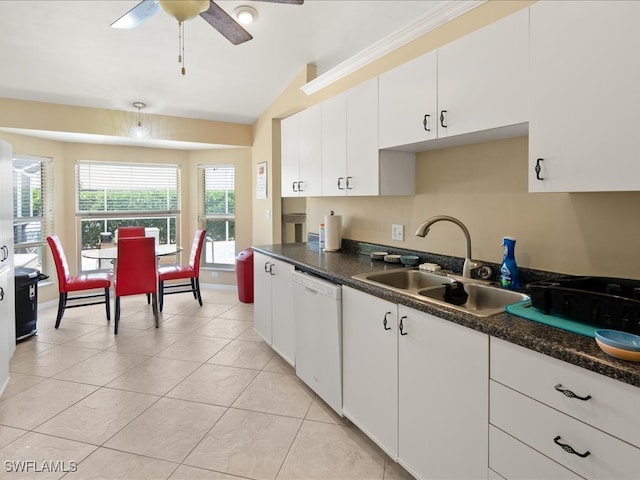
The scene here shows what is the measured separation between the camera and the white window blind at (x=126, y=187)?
5.04 metres

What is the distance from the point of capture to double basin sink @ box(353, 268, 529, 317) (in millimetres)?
1735

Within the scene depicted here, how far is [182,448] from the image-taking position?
6.60 ft

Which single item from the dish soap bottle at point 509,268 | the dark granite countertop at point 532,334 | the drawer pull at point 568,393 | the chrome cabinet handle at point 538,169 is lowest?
the drawer pull at point 568,393

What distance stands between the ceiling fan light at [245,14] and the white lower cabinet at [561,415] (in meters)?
2.80

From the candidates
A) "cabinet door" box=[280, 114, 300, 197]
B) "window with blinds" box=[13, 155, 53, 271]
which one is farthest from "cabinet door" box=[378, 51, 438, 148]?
"window with blinds" box=[13, 155, 53, 271]

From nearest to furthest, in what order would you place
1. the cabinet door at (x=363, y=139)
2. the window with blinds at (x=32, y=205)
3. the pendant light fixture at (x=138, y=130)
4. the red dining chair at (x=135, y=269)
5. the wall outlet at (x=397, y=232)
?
the cabinet door at (x=363, y=139), the wall outlet at (x=397, y=232), the red dining chair at (x=135, y=269), the pendant light fixture at (x=138, y=130), the window with blinds at (x=32, y=205)

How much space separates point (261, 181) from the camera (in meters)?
4.91

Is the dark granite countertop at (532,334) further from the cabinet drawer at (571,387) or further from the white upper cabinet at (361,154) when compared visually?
the white upper cabinet at (361,154)

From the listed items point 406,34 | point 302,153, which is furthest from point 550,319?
point 302,153

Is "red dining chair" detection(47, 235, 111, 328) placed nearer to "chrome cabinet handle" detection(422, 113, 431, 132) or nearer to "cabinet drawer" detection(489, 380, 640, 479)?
"chrome cabinet handle" detection(422, 113, 431, 132)

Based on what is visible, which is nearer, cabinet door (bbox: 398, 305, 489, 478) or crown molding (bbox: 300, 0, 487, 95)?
cabinet door (bbox: 398, 305, 489, 478)

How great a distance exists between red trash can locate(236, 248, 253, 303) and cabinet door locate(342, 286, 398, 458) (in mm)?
2818

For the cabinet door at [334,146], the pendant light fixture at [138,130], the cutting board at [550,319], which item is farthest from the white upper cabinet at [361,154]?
the pendant light fixture at [138,130]

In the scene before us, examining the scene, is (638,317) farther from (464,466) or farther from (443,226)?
(443,226)
